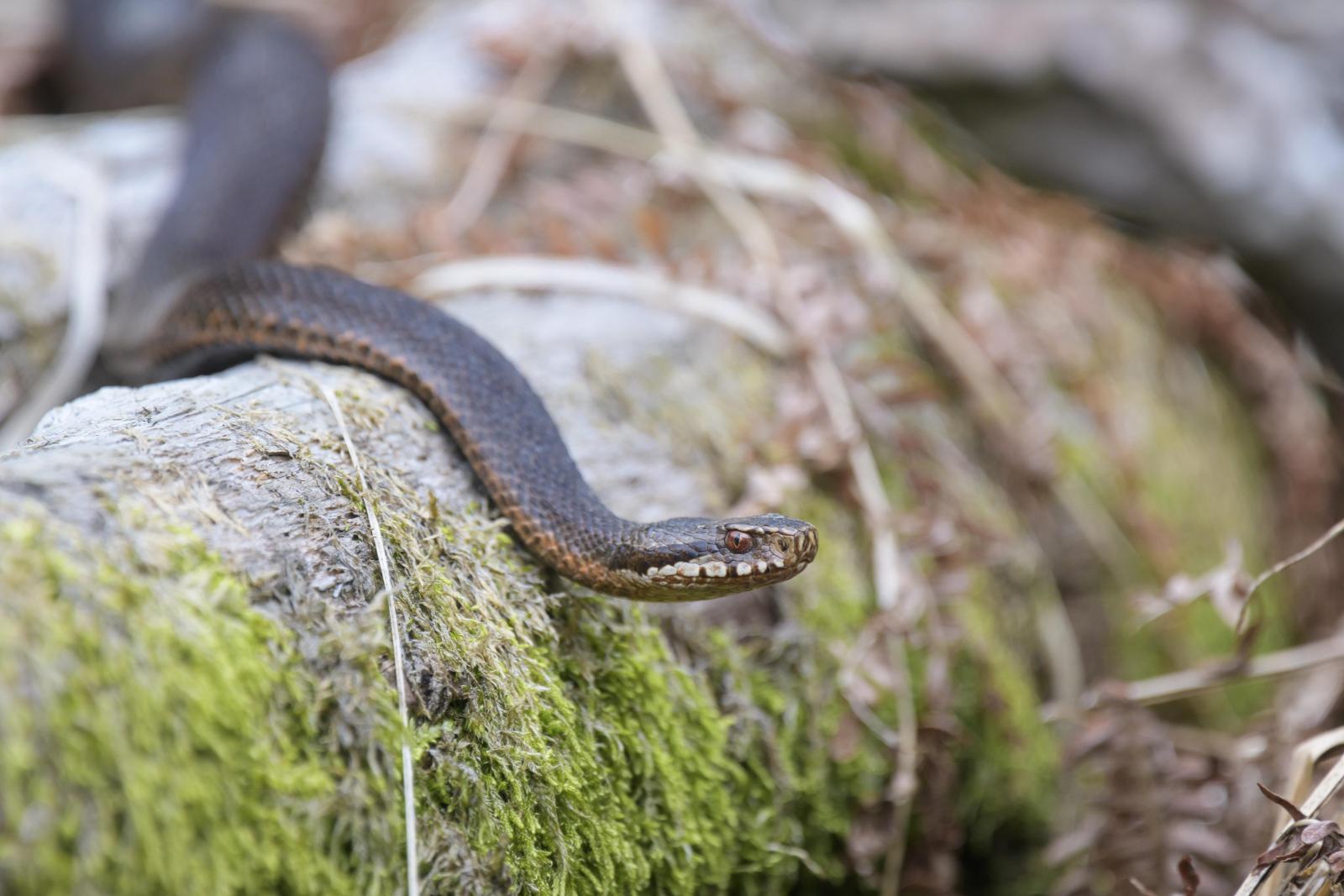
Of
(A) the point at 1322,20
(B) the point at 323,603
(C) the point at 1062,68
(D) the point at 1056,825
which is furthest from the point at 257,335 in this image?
(A) the point at 1322,20

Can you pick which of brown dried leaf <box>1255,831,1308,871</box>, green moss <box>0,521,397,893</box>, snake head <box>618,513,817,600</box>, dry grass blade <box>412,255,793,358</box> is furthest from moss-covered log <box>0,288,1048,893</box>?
brown dried leaf <box>1255,831,1308,871</box>

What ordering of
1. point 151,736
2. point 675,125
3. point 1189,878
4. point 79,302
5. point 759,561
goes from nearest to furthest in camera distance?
point 151,736
point 1189,878
point 759,561
point 79,302
point 675,125

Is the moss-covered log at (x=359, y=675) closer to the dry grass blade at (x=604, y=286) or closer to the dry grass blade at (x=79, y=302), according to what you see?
the dry grass blade at (x=604, y=286)

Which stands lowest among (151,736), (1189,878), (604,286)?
(1189,878)

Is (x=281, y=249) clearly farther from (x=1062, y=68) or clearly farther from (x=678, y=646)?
(x=1062, y=68)

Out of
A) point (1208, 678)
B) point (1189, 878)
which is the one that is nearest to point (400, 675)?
point (1189, 878)

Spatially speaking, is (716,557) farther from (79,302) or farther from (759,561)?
(79,302)

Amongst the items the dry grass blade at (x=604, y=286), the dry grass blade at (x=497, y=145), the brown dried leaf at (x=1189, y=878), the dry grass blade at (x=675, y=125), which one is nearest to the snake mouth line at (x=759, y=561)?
the brown dried leaf at (x=1189, y=878)
